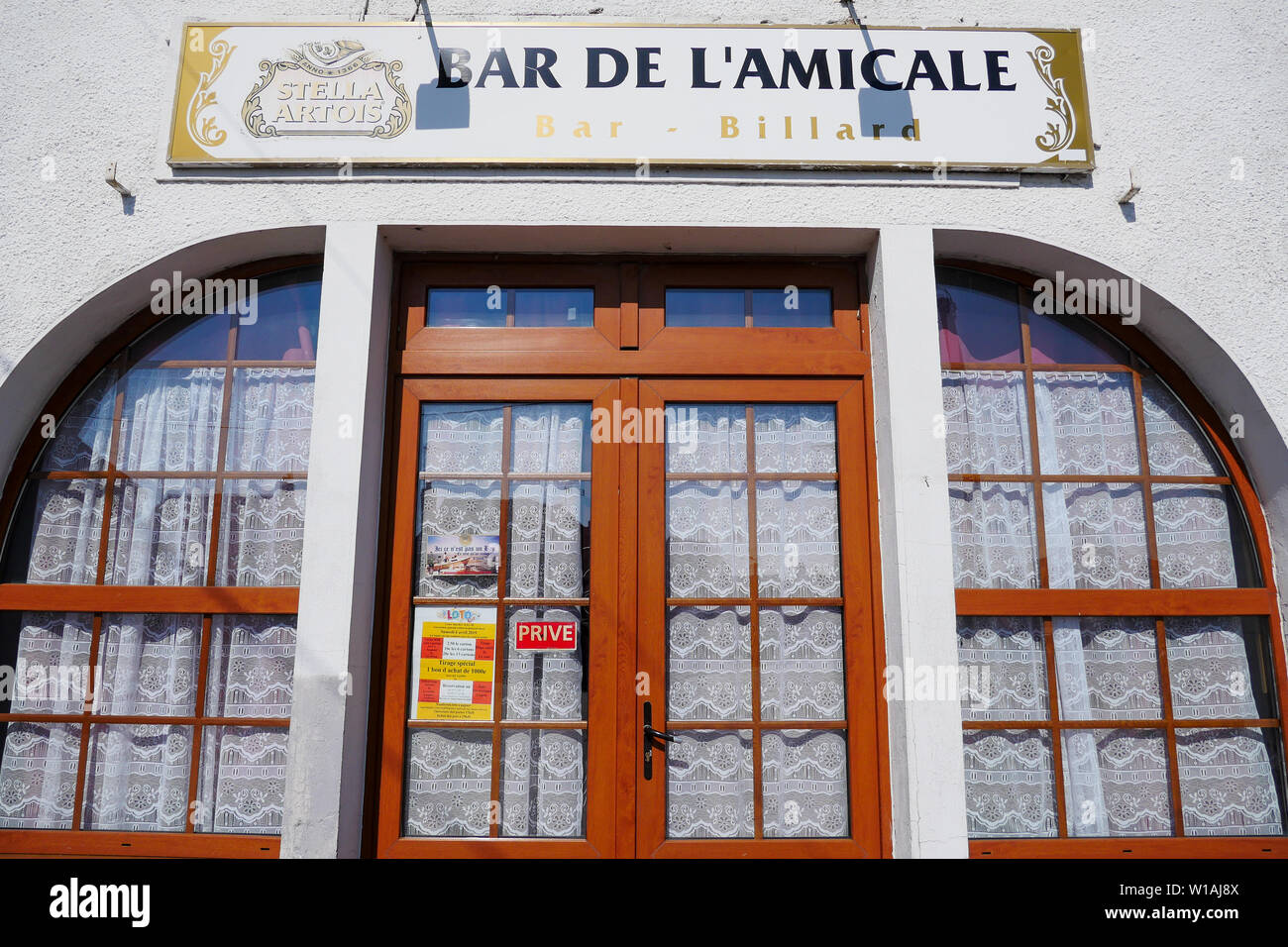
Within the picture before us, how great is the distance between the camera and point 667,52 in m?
3.46

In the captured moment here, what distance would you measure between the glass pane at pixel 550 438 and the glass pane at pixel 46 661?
189 centimetres

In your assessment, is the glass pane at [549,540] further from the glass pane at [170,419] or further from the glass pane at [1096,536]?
the glass pane at [1096,536]

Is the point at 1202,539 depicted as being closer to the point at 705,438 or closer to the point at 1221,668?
the point at 1221,668

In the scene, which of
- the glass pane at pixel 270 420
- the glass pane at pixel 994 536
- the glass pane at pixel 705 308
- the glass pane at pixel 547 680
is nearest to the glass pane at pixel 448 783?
the glass pane at pixel 547 680

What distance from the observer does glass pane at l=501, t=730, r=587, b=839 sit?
3238 mm

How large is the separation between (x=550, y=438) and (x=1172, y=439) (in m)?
2.66

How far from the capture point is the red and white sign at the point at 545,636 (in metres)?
3.33

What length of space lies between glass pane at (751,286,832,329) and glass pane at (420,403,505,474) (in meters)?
1.20

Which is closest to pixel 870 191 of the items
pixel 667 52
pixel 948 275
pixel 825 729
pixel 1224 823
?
pixel 948 275

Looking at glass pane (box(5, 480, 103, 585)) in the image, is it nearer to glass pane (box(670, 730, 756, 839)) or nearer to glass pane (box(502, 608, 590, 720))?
glass pane (box(502, 608, 590, 720))

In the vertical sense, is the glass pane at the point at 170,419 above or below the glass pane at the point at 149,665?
above

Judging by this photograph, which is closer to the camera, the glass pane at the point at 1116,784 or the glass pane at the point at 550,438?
the glass pane at the point at 1116,784

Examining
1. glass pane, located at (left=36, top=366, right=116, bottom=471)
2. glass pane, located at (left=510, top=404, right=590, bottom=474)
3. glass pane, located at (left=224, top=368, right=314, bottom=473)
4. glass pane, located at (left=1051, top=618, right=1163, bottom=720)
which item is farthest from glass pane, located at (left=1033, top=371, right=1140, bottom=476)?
glass pane, located at (left=36, top=366, right=116, bottom=471)
